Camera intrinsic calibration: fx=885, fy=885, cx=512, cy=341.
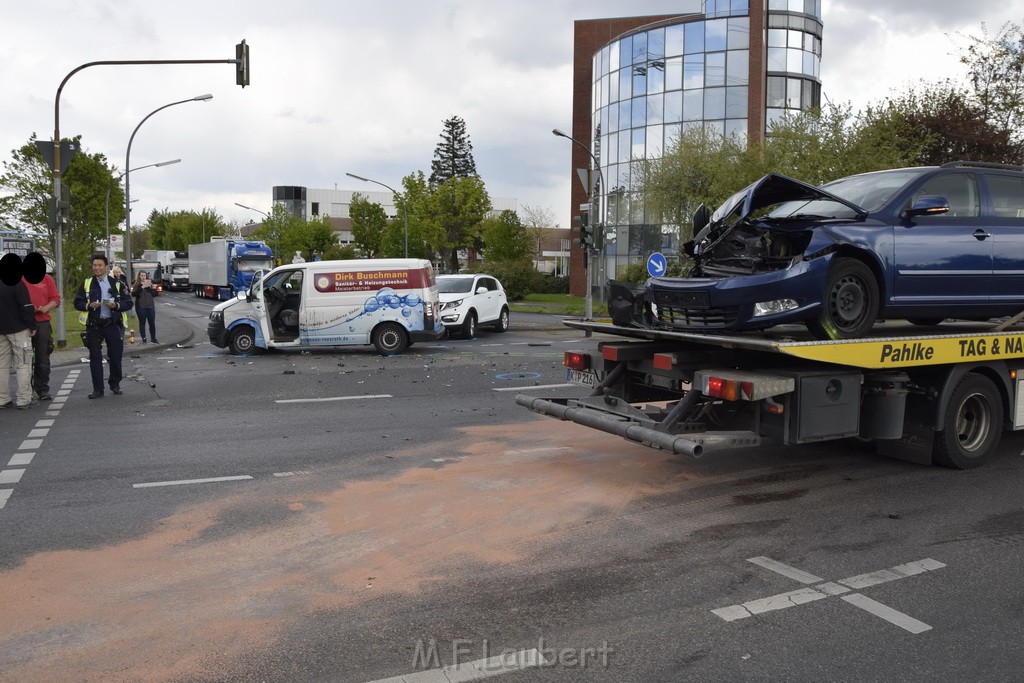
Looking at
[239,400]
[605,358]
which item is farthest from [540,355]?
[605,358]

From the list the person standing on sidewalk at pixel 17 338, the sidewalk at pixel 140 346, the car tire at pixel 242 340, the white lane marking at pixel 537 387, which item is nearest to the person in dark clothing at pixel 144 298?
the sidewalk at pixel 140 346

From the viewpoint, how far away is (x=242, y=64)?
1958 cm

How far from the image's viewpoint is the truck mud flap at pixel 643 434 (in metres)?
5.98

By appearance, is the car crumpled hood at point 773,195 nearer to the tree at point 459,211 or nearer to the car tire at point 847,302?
the car tire at point 847,302

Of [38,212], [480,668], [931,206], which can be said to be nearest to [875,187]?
[931,206]

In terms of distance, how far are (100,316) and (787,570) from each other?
999cm

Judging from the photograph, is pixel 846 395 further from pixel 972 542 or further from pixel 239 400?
pixel 239 400

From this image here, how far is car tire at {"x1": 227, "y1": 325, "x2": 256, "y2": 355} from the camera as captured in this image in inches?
736

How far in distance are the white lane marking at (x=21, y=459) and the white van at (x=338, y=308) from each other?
1001cm

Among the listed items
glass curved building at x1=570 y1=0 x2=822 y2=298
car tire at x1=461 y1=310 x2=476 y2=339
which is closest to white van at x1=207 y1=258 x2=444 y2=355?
car tire at x1=461 y1=310 x2=476 y2=339

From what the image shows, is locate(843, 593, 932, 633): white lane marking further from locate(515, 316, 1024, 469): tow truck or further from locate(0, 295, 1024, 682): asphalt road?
locate(515, 316, 1024, 469): tow truck

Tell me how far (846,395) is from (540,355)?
1179 cm

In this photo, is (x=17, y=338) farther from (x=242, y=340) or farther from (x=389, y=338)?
(x=389, y=338)

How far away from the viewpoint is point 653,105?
151 feet
